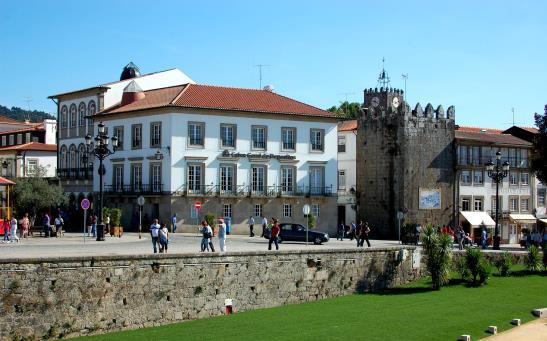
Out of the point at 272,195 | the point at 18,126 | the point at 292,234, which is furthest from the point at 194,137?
the point at 18,126

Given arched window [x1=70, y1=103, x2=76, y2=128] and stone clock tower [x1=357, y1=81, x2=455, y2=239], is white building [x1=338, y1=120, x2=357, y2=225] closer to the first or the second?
stone clock tower [x1=357, y1=81, x2=455, y2=239]

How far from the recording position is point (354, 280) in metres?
35.2

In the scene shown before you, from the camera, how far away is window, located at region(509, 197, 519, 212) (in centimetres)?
7250

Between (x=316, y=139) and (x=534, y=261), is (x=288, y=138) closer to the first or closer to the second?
(x=316, y=139)

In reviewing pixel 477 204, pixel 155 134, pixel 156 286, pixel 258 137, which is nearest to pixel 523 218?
pixel 477 204

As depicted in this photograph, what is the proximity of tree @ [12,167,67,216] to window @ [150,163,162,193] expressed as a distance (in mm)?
6144

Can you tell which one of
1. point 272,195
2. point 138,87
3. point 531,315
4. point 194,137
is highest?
point 138,87

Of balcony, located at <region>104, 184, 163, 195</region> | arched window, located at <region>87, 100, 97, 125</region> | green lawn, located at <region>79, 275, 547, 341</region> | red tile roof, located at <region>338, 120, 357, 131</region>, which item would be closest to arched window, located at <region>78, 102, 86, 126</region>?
arched window, located at <region>87, 100, 97, 125</region>

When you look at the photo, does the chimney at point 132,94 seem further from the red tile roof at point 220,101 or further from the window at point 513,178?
the window at point 513,178

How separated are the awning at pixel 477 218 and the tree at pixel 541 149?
13984 millimetres

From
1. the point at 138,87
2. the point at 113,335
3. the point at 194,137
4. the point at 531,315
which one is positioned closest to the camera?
the point at 113,335

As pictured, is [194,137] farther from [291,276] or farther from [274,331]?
[274,331]

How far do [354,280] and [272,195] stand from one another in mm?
25393

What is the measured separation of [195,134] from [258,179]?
556cm
